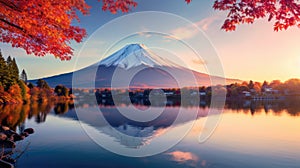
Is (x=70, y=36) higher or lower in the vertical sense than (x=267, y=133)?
higher

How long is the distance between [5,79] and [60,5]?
39092 millimetres

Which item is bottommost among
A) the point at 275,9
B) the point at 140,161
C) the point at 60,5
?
the point at 140,161

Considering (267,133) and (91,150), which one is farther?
(267,133)

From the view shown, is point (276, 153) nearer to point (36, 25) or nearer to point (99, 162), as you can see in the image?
point (99, 162)

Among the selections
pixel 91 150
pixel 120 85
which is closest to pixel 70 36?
pixel 91 150

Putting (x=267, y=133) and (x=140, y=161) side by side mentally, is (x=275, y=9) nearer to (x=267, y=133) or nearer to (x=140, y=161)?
(x=140, y=161)

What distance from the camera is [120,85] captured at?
6176 inches

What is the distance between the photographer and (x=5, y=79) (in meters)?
36.2

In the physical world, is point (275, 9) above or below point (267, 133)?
above

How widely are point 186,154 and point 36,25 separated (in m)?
8.80

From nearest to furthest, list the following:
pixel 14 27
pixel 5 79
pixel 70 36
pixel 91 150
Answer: pixel 14 27, pixel 70 36, pixel 91 150, pixel 5 79

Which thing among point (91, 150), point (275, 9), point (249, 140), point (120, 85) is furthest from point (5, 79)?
point (120, 85)

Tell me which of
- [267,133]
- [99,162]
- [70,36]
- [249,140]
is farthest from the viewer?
[267,133]

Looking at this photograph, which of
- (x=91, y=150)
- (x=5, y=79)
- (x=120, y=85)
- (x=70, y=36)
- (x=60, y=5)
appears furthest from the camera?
(x=120, y=85)
